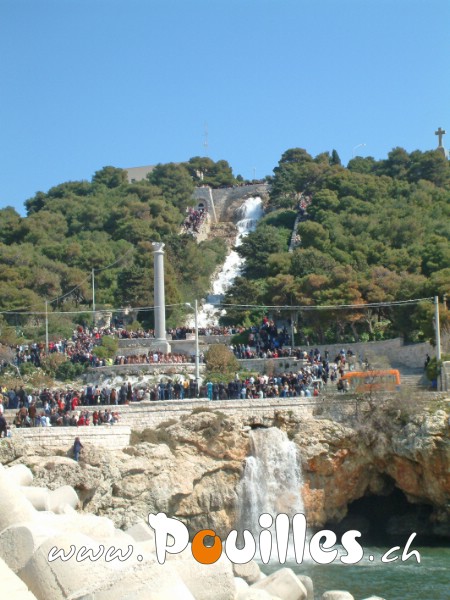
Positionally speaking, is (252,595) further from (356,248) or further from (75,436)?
(356,248)

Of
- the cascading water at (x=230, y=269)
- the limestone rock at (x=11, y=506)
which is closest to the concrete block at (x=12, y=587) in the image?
the limestone rock at (x=11, y=506)

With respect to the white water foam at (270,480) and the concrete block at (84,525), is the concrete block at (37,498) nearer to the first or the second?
the concrete block at (84,525)

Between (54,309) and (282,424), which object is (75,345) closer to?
(54,309)

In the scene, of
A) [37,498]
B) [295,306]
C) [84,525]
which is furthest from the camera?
[295,306]

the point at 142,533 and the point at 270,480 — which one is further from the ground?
the point at 142,533

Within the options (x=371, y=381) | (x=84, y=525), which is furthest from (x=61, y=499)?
(x=371, y=381)

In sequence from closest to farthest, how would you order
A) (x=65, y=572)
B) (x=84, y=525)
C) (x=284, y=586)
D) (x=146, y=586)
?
1. (x=146, y=586)
2. (x=65, y=572)
3. (x=84, y=525)
4. (x=284, y=586)

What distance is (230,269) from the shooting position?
7169 cm

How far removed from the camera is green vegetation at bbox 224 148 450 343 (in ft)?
149

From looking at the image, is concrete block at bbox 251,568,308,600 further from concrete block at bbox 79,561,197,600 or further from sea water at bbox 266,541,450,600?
sea water at bbox 266,541,450,600

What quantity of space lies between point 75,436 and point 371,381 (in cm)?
1032

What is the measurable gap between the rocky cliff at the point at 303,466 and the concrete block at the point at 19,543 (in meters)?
15.7

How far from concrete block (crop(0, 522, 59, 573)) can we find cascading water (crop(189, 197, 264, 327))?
4378 cm

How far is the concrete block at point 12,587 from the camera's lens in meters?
10.6
